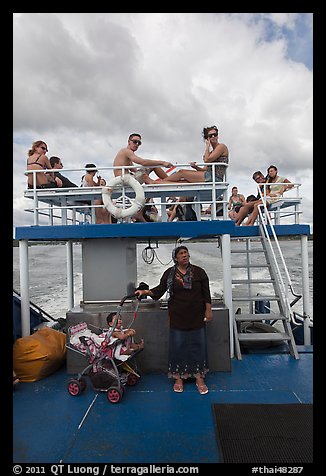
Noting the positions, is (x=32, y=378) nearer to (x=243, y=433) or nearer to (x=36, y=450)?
(x=36, y=450)

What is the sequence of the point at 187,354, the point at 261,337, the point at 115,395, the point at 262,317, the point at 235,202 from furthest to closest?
1. the point at 235,202
2. the point at 262,317
3. the point at 261,337
4. the point at 187,354
5. the point at 115,395

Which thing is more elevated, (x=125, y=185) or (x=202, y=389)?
(x=125, y=185)

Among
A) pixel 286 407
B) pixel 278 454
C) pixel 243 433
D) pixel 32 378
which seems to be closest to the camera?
pixel 278 454

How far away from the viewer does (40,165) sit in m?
A: 5.68

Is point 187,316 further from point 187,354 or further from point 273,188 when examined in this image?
point 273,188

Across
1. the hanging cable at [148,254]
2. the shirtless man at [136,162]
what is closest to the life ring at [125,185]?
the shirtless man at [136,162]

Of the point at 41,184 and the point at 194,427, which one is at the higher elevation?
the point at 41,184

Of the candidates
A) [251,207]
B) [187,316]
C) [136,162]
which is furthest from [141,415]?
[251,207]

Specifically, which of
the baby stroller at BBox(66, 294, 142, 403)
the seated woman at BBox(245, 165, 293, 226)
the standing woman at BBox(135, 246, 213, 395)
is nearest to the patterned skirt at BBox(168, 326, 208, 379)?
the standing woman at BBox(135, 246, 213, 395)

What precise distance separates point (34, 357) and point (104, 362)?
4.05ft

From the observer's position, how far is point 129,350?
4273mm

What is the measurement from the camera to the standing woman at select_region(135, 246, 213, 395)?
4.28 m
